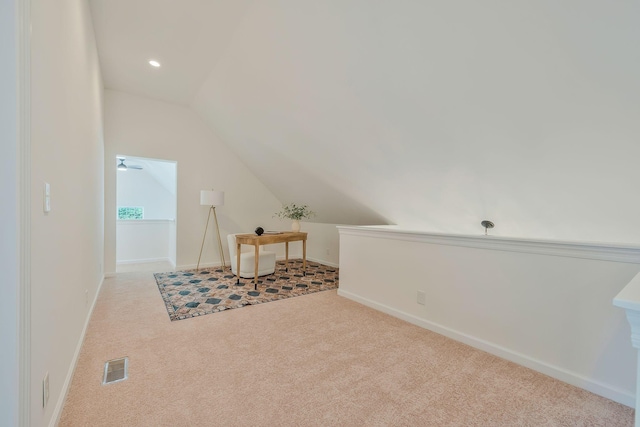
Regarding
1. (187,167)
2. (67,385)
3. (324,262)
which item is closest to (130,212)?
(187,167)

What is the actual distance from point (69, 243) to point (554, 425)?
3025 millimetres

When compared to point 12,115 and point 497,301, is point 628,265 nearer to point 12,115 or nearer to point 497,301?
point 497,301

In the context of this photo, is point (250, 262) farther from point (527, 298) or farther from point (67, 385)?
point (527, 298)

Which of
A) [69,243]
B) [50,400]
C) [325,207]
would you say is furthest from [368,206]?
[50,400]

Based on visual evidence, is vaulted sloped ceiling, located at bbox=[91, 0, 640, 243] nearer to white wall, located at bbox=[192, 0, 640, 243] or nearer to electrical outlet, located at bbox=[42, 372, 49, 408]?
white wall, located at bbox=[192, 0, 640, 243]

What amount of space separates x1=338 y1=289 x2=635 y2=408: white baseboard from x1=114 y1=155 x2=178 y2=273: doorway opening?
4.32m

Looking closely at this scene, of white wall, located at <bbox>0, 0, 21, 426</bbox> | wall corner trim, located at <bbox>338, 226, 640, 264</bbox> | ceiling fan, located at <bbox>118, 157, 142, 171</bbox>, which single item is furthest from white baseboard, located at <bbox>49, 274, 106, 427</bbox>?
ceiling fan, located at <bbox>118, 157, 142, 171</bbox>

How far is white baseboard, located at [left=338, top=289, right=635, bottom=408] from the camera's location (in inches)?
67.1

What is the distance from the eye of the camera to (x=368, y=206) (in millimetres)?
4230

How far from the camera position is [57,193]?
1497 mm

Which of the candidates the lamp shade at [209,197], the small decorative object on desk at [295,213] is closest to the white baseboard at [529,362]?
the small decorative object on desk at [295,213]

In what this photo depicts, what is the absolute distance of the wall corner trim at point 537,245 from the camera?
172 cm

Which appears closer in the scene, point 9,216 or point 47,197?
point 9,216

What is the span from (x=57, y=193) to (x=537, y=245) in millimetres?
3057
